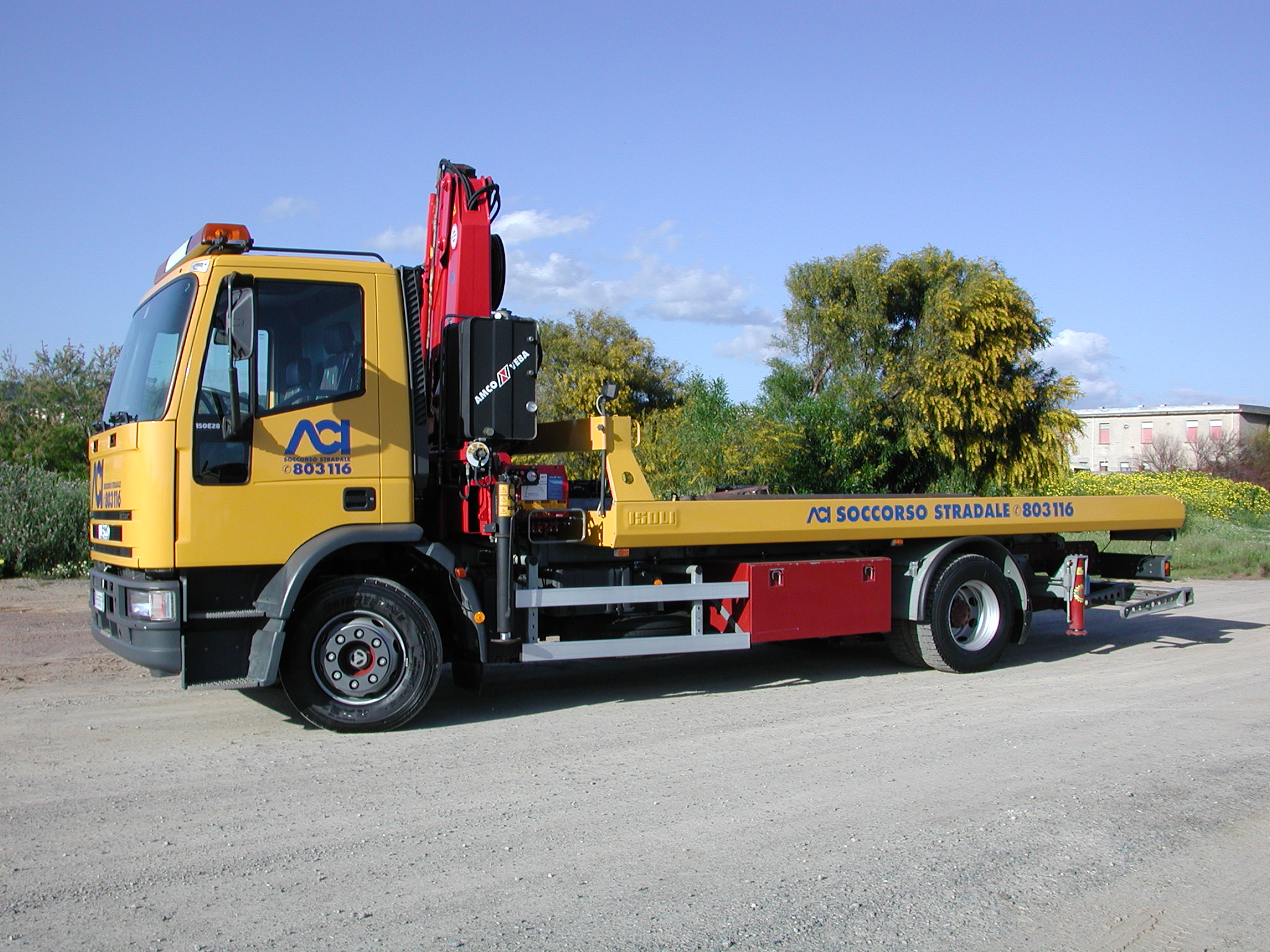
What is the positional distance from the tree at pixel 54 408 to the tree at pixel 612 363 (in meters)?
10.0

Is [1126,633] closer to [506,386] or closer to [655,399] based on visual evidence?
[506,386]

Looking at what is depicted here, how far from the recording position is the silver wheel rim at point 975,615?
9.52m

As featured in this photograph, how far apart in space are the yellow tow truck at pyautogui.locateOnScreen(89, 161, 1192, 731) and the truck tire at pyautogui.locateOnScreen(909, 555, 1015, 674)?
0.54 meters

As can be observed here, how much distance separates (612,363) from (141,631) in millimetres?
21113

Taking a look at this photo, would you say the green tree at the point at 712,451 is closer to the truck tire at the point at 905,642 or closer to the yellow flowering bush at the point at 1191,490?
the truck tire at the point at 905,642

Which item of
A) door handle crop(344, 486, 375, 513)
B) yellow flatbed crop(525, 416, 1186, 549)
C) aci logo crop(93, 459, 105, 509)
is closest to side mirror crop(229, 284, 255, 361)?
door handle crop(344, 486, 375, 513)

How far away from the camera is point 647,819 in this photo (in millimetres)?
5188

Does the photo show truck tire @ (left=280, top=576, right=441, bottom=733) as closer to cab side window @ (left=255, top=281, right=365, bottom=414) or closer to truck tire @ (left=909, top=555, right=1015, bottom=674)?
cab side window @ (left=255, top=281, right=365, bottom=414)

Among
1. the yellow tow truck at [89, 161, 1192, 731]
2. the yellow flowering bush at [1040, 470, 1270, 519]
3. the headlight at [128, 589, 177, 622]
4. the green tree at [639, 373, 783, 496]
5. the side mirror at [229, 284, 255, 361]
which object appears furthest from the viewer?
the yellow flowering bush at [1040, 470, 1270, 519]

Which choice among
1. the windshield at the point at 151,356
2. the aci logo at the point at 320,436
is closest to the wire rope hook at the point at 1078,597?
the aci logo at the point at 320,436

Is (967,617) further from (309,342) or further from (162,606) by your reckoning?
(162,606)

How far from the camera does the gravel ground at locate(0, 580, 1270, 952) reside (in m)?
3.98

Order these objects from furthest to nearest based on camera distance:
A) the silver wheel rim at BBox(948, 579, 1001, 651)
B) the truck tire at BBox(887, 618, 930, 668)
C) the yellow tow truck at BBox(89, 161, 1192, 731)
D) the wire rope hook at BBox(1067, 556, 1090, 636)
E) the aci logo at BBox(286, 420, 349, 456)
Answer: the wire rope hook at BBox(1067, 556, 1090, 636) → the silver wheel rim at BBox(948, 579, 1001, 651) → the truck tire at BBox(887, 618, 930, 668) → the aci logo at BBox(286, 420, 349, 456) → the yellow tow truck at BBox(89, 161, 1192, 731)

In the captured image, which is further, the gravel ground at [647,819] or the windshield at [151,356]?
the windshield at [151,356]
